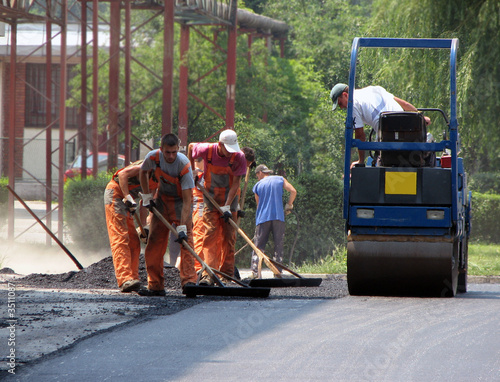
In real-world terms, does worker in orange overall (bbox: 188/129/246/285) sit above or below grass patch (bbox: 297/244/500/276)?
above

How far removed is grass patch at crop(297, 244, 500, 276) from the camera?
1354 cm

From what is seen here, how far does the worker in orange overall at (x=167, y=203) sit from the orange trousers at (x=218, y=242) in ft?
3.07

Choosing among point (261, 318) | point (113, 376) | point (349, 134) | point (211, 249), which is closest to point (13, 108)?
point (211, 249)

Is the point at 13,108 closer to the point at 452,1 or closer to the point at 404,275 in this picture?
the point at 452,1

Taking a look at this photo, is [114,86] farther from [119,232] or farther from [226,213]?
[119,232]

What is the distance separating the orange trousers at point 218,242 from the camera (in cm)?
1036

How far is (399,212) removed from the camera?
8.73 metres

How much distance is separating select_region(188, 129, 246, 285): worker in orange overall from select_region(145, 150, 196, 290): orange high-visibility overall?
886mm

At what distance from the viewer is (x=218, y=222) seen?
34.6 feet

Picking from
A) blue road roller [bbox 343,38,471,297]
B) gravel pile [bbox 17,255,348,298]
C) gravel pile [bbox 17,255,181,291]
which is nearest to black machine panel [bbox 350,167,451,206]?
blue road roller [bbox 343,38,471,297]

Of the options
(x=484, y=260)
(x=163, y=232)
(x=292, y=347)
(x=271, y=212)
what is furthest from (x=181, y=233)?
(x=484, y=260)

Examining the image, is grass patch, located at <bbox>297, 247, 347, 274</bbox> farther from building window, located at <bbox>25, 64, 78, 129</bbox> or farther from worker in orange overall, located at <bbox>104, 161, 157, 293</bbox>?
building window, located at <bbox>25, 64, 78, 129</bbox>

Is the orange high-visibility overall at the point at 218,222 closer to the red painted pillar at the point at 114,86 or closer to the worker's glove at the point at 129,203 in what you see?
the worker's glove at the point at 129,203

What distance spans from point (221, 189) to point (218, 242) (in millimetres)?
635
